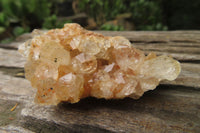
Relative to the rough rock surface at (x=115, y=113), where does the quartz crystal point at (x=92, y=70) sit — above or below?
above

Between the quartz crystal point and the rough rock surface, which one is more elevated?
the quartz crystal point

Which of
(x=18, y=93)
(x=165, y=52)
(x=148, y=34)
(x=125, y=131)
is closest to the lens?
(x=125, y=131)

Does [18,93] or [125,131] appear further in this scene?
[18,93]

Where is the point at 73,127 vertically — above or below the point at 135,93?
below

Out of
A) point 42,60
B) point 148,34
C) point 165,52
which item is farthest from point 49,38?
point 148,34

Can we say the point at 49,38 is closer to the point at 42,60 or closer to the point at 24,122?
the point at 42,60

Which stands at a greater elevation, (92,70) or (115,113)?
(92,70)

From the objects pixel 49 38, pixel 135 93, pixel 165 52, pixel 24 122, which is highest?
pixel 49 38

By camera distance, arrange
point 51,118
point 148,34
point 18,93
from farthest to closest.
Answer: point 148,34 → point 18,93 → point 51,118
